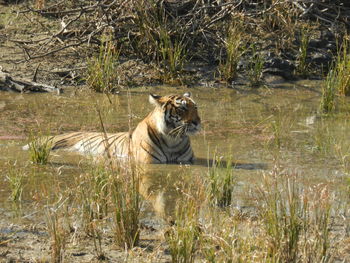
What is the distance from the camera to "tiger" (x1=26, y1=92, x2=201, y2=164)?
7.35 m

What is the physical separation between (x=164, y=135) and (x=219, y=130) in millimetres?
1078

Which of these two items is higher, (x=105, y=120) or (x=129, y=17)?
(x=129, y=17)

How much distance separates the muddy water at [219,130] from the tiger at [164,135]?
0.18 meters

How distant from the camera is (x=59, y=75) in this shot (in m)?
10.6

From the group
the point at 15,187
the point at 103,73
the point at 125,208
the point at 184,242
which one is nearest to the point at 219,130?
the point at 103,73

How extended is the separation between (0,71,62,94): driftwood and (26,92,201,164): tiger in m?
2.52

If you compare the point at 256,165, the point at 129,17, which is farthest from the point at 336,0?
the point at 256,165

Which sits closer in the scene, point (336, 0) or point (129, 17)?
point (129, 17)

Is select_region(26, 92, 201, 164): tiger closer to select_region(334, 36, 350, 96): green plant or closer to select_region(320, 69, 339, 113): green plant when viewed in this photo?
select_region(320, 69, 339, 113): green plant

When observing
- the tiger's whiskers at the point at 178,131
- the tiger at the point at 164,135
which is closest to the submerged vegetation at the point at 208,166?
the tiger at the point at 164,135

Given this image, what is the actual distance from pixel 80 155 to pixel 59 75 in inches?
124

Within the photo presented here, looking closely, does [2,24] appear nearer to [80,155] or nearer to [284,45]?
[284,45]

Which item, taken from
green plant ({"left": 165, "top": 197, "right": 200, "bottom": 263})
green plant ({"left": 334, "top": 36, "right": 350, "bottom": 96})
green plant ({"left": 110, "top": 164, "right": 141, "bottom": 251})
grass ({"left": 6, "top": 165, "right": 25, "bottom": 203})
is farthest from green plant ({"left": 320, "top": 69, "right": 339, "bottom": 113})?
green plant ({"left": 165, "top": 197, "right": 200, "bottom": 263})

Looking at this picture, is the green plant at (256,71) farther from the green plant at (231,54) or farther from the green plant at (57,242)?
the green plant at (57,242)
